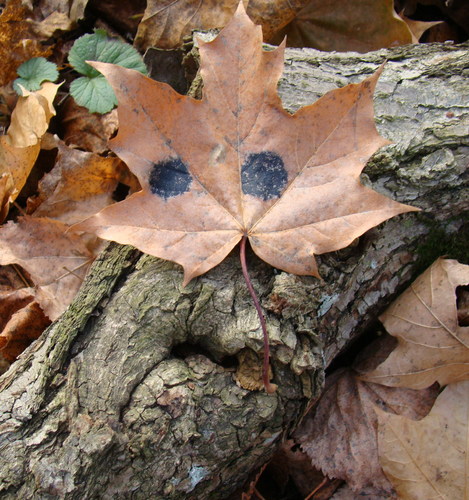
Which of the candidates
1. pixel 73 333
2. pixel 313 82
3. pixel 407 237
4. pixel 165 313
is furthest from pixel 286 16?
pixel 73 333

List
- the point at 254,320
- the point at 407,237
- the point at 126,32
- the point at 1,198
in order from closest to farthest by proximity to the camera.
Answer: the point at 254,320
the point at 407,237
the point at 1,198
the point at 126,32

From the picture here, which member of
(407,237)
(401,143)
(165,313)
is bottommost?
(407,237)

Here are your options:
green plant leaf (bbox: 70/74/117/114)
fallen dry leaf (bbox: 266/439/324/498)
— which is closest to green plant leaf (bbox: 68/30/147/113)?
green plant leaf (bbox: 70/74/117/114)

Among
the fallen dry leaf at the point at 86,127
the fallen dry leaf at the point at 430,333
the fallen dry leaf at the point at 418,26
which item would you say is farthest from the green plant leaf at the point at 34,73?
the fallen dry leaf at the point at 430,333

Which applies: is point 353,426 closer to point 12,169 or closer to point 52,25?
point 12,169

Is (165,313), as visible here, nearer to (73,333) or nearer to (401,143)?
(73,333)

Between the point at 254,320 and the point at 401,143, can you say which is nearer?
the point at 254,320

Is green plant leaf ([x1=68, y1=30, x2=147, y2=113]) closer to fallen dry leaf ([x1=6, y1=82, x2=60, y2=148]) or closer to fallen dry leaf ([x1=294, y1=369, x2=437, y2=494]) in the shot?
fallen dry leaf ([x1=6, y1=82, x2=60, y2=148])
